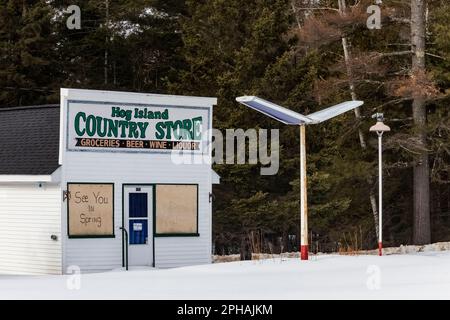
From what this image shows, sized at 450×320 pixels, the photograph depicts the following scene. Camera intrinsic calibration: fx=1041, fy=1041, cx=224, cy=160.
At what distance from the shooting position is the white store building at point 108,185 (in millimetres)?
25484

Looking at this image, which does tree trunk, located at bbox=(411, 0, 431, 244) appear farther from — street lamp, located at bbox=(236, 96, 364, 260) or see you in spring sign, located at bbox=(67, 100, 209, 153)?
street lamp, located at bbox=(236, 96, 364, 260)

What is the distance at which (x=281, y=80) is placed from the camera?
3903 centimetres

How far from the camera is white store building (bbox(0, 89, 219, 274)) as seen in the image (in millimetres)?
25484

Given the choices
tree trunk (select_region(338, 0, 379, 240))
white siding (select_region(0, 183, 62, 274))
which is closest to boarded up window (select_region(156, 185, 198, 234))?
white siding (select_region(0, 183, 62, 274))

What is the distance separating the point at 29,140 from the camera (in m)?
27.6

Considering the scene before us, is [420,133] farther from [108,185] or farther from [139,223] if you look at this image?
[108,185]

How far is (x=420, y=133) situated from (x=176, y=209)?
46.1ft

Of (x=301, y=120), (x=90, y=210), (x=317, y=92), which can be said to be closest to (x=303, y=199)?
(x=301, y=120)

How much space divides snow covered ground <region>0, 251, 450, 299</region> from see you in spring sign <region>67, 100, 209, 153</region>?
4.52 m

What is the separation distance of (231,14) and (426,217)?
10.9m

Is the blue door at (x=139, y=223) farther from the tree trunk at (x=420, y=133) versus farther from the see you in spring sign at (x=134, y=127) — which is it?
the tree trunk at (x=420, y=133)

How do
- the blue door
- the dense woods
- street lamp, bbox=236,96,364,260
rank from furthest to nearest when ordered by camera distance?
the dense woods, the blue door, street lamp, bbox=236,96,364,260
